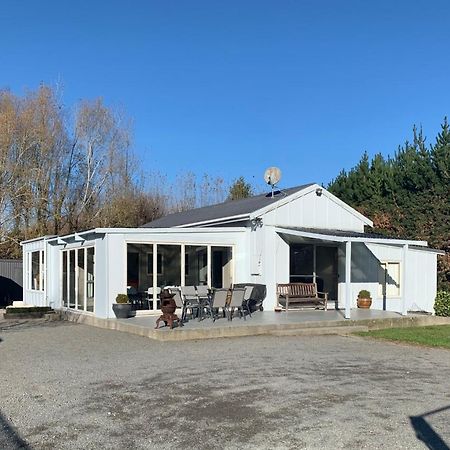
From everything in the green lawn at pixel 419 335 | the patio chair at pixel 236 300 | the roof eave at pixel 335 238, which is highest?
the roof eave at pixel 335 238

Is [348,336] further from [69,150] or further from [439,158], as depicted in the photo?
[69,150]

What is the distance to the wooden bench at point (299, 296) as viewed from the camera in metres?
16.4

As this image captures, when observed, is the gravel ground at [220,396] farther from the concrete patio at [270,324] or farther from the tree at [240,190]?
the tree at [240,190]

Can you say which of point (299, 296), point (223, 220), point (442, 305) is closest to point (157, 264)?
point (223, 220)

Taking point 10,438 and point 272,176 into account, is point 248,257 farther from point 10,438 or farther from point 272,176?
point 10,438

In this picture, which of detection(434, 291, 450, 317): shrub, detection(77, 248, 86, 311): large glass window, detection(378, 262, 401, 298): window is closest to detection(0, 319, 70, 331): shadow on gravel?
detection(77, 248, 86, 311): large glass window

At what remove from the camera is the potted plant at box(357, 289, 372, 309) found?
17.8 m

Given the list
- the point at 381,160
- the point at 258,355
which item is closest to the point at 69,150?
the point at 381,160

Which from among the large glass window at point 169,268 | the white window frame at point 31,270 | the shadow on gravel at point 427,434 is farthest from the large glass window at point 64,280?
the shadow on gravel at point 427,434

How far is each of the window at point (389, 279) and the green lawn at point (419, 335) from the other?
→ 3.97 meters

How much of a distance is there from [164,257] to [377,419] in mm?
10694

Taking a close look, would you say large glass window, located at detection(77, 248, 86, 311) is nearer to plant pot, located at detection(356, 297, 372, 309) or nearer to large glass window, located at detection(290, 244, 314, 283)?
large glass window, located at detection(290, 244, 314, 283)

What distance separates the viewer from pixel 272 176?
19.6m

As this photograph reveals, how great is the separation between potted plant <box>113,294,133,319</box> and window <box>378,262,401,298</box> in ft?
30.0
